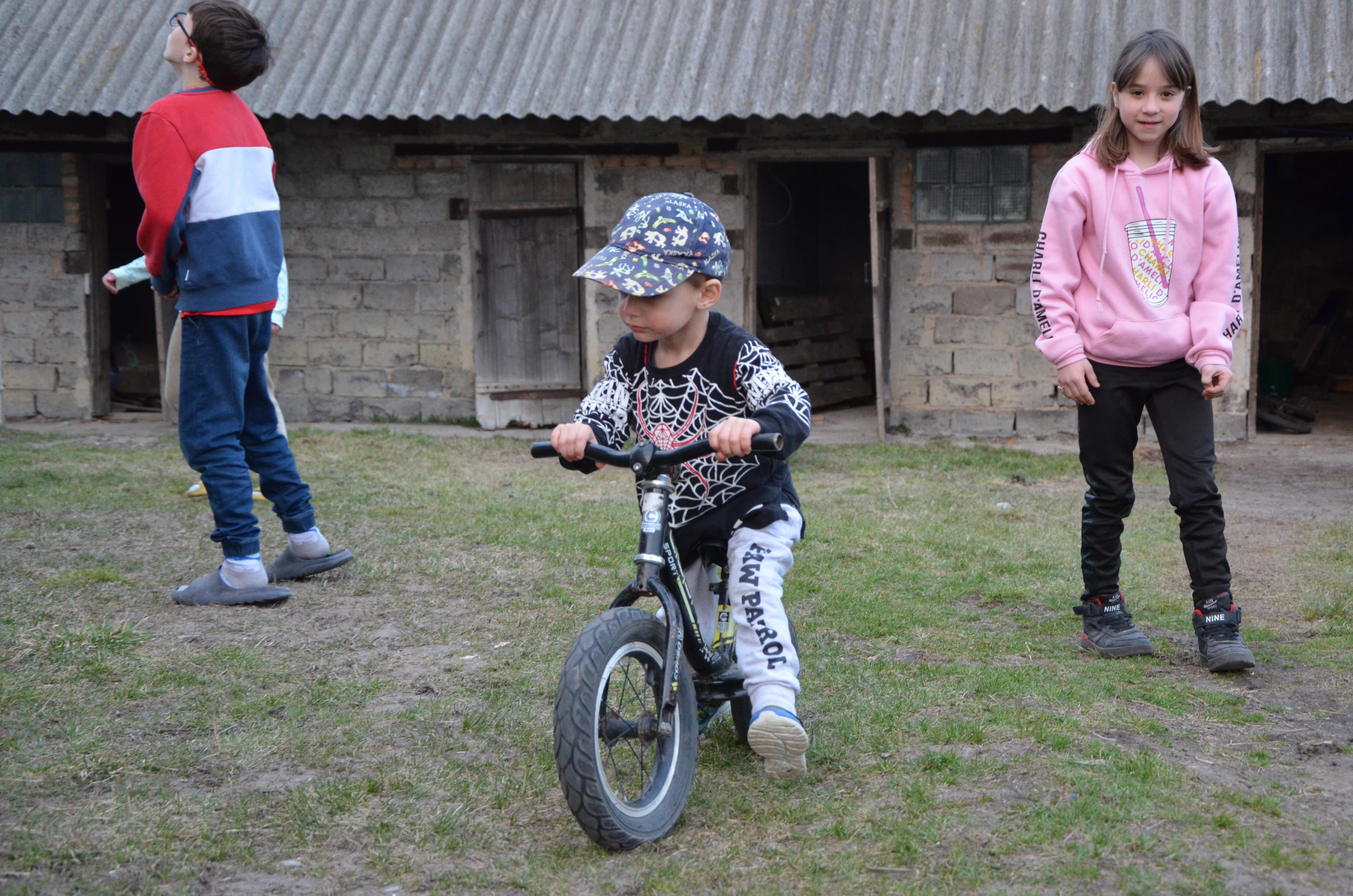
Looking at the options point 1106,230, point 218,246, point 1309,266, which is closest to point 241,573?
point 218,246

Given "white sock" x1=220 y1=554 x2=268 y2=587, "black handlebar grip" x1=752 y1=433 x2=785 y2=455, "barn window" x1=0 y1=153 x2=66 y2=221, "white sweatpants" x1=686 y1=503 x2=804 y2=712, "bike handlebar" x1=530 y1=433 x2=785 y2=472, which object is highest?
"barn window" x1=0 y1=153 x2=66 y2=221

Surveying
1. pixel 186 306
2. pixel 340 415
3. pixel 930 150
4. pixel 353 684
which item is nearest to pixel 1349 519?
pixel 930 150

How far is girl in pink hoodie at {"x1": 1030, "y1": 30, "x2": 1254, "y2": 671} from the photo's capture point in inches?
138

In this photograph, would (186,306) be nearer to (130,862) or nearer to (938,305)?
(130,862)

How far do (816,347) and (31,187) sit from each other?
6998mm

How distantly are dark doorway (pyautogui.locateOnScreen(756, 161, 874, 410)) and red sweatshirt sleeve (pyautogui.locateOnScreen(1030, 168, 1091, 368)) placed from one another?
20.9ft

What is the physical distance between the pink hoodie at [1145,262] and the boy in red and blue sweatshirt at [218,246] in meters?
2.69

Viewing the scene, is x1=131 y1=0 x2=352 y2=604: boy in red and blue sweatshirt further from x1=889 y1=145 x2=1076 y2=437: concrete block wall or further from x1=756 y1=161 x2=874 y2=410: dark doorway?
x1=756 y1=161 x2=874 y2=410: dark doorway

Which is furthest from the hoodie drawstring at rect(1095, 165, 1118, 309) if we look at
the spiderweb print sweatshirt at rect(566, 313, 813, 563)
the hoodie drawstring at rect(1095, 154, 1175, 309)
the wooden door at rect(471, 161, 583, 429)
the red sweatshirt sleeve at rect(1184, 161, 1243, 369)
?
the wooden door at rect(471, 161, 583, 429)

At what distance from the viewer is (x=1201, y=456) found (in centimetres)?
356

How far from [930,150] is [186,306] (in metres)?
6.20

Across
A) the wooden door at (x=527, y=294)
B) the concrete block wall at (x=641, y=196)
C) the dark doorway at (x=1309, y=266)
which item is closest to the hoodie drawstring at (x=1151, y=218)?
the concrete block wall at (x=641, y=196)

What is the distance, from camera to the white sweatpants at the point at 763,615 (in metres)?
2.64

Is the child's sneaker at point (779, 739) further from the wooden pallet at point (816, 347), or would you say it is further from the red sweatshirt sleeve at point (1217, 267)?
the wooden pallet at point (816, 347)
